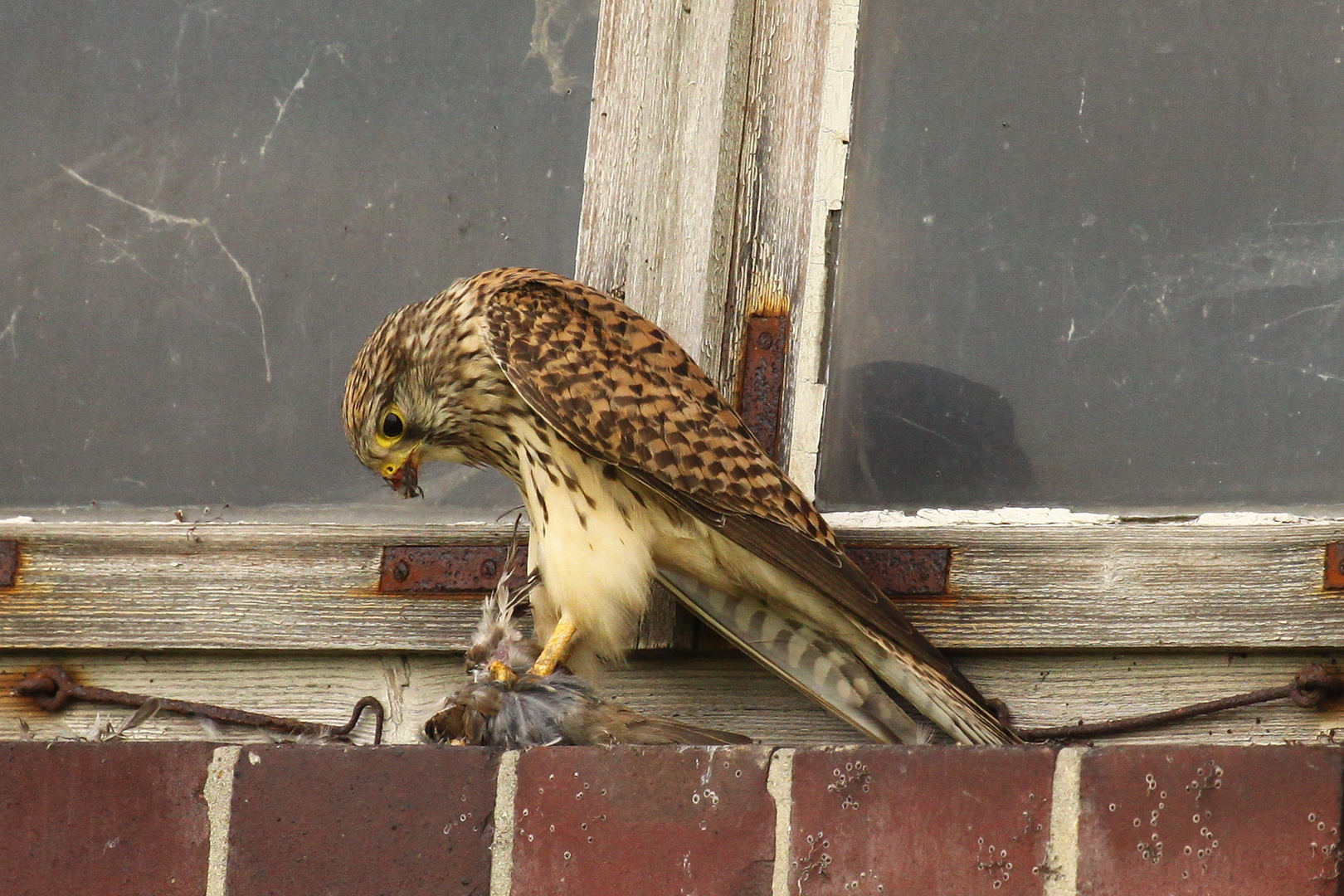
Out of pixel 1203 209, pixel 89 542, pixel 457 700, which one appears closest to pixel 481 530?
pixel 457 700

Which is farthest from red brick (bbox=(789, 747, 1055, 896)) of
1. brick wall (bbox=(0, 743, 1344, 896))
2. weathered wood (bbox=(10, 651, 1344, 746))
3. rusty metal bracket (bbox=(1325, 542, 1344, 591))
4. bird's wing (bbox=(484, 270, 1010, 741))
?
rusty metal bracket (bbox=(1325, 542, 1344, 591))

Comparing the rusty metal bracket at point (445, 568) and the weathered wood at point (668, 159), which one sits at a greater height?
the weathered wood at point (668, 159)

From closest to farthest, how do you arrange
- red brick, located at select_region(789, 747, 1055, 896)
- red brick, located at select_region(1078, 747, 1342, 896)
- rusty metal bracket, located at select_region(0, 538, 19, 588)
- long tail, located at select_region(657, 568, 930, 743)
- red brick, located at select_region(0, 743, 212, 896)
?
red brick, located at select_region(1078, 747, 1342, 896) → red brick, located at select_region(789, 747, 1055, 896) → red brick, located at select_region(0, 743, 212, 896) → long tail, located at select_region(657, 568, 930, 743) → rusty metal bracket, located at select_region(0, 538, 19, 588)

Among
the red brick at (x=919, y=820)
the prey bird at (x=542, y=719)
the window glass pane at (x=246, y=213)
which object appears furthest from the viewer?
the window glass pane at (x=246, y=213)

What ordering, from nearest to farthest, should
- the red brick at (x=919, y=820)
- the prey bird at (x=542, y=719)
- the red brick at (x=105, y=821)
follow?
the red brick at (x=919, y=820) → the red brick at (x=105, y=821) → the prey bird at (x=542, y=719)

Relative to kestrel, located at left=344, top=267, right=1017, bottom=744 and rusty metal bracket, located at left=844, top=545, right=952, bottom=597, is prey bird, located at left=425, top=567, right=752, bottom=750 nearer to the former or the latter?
kestrel, located at left=344, top=267, right=1017, bottom=744

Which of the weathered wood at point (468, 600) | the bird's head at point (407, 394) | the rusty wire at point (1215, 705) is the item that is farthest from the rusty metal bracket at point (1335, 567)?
the bird's head at point (407, 394)

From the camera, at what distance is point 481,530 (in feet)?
10.3

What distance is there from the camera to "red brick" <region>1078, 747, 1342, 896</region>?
6.35 ft

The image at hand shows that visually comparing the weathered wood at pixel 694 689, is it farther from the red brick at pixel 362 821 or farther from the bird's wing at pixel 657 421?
the red brick at pixel 362 821

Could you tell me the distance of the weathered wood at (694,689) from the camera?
2719 millimetres

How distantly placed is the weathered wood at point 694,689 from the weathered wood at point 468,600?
0.05 m

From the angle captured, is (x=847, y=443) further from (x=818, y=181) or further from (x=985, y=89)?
(x=985, y=89)

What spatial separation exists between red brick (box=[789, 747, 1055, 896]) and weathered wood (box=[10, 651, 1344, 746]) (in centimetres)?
36
